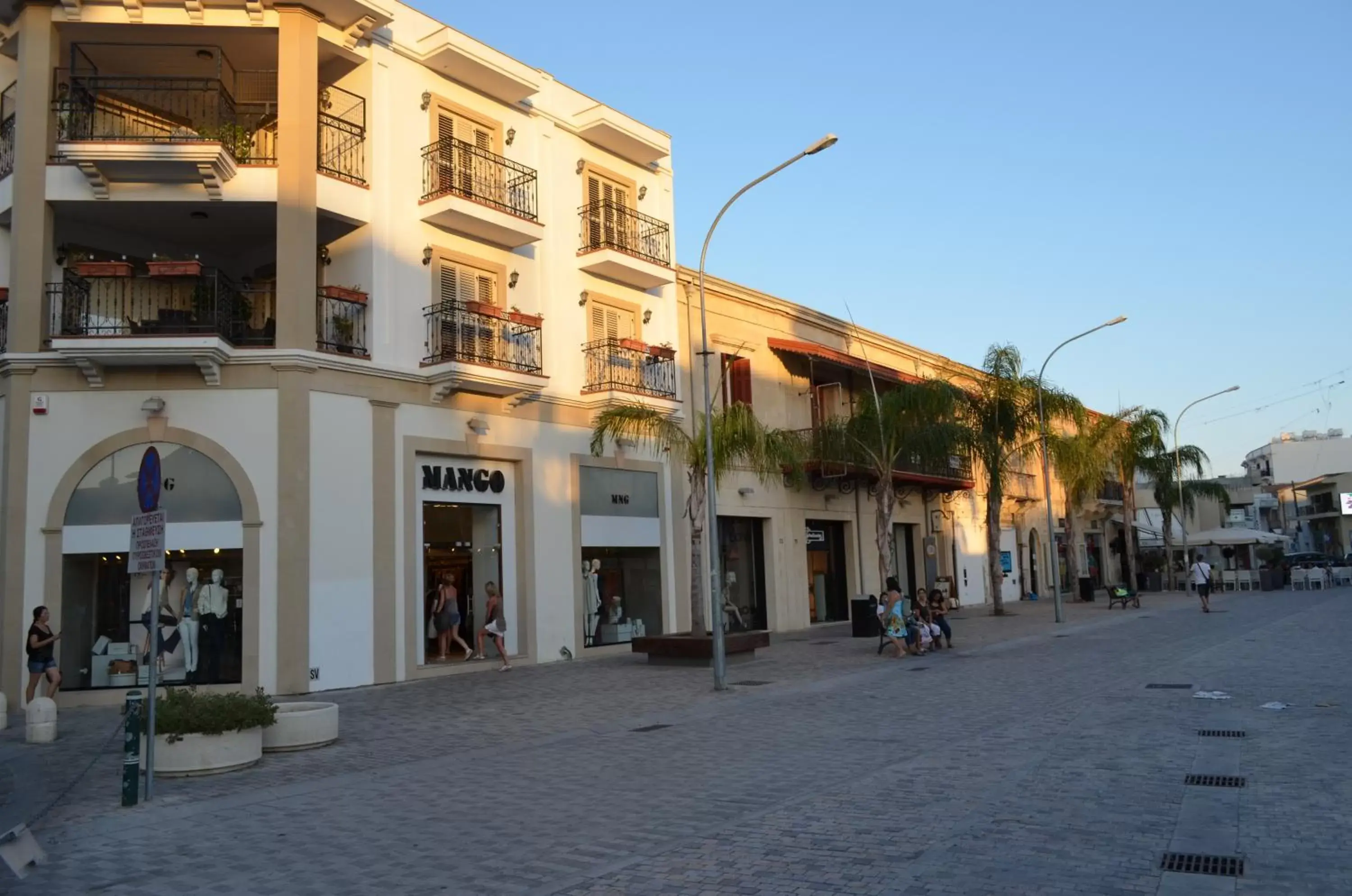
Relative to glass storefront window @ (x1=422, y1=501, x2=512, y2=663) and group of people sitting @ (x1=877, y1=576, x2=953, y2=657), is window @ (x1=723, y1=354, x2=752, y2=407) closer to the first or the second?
group of people sitting @ (x1=877, y1=576, x2=953, y2=657)

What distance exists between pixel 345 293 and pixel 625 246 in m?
7.97

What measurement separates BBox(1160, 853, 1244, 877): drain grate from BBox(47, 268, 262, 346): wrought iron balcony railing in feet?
50.7

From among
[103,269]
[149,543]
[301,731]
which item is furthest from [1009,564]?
[149,543]

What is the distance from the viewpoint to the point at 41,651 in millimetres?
14742

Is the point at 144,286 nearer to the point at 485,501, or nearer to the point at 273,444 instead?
the point at 273,444

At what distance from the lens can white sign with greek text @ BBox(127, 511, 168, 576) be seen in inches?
371

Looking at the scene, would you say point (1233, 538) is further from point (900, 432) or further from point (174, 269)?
point (174, 269)

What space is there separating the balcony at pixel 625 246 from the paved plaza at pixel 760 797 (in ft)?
35.4

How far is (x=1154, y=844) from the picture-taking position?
6797 mm

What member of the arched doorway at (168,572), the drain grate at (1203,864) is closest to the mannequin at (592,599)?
the arched doorway at (168,572)

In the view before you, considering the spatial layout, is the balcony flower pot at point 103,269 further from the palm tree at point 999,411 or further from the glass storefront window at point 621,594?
the palm tree at point 999,411

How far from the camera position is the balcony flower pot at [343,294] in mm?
18688

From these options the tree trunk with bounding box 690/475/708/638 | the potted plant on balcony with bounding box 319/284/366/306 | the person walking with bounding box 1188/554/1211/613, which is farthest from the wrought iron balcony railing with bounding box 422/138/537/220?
the person walking with bounding box 1188/554/1211/613

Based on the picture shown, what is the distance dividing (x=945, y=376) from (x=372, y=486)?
88.5ft
